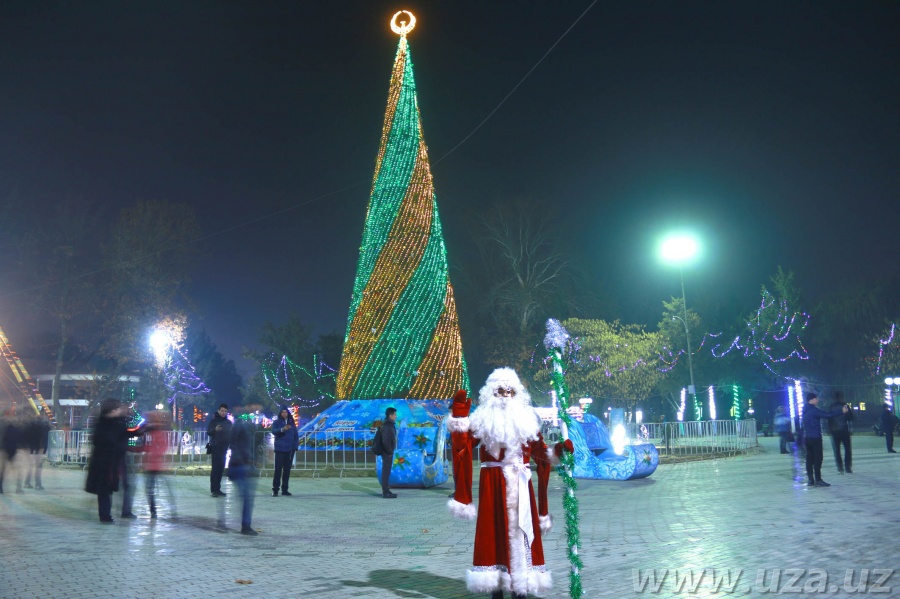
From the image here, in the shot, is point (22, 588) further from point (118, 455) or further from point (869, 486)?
point (869, 486)

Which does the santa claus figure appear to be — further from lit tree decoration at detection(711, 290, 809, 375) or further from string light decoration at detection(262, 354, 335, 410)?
lit tree decoration at detection(711, 290, 809, 375)

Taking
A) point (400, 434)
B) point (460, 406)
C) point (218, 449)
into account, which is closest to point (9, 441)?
point (218, 449)

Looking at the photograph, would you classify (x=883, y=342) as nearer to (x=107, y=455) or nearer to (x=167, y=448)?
(x=167, y=448)

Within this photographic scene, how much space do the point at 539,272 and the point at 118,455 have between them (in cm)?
3160

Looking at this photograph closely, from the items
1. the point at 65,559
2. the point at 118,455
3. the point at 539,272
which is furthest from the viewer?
the point at 539,272

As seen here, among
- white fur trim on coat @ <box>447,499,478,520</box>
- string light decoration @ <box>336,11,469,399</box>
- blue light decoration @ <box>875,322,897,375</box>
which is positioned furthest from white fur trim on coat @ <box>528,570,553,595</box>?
blue light decoration @ <box>875,322,897,375</box>

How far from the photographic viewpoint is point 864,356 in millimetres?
54125

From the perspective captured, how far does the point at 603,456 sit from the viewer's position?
56.1 ft

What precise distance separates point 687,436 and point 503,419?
767 inches

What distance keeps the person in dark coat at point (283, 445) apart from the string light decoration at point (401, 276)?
761 cm

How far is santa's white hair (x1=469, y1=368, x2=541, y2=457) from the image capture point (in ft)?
20.4

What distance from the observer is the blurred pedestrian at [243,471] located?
32.4 feet

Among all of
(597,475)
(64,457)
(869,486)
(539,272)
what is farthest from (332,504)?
(539,272)

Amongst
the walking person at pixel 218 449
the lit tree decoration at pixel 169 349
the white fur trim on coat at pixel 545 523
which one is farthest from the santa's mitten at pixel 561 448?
the lit tree decoration at pixel 169 349
